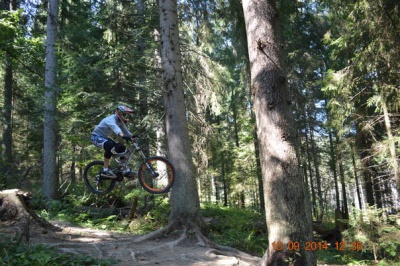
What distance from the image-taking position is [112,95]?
34.8ft

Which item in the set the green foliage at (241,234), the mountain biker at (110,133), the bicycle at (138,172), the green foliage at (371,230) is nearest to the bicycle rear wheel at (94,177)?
the bicycle at (138,172)

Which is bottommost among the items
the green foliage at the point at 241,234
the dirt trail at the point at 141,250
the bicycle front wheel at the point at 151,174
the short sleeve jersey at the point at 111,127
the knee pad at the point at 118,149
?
the green foliage at the point at 241,234

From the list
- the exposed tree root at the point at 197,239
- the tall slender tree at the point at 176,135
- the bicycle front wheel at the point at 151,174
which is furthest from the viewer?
the tall slender tree at the point at 176,135

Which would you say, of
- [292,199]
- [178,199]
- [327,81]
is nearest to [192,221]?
[178,199]

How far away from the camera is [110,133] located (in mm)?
6801

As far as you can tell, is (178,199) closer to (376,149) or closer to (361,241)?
(361,241)

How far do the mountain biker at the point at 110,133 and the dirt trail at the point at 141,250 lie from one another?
61.5 inches

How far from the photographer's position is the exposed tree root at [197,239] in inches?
244

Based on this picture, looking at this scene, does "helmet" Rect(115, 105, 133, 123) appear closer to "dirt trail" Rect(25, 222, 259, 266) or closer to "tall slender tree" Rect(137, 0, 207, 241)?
"tall slender tree" Rect(137, 0, 207, 241)

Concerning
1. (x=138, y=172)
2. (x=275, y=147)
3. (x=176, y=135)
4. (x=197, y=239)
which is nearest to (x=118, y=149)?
(x=138, y=172)

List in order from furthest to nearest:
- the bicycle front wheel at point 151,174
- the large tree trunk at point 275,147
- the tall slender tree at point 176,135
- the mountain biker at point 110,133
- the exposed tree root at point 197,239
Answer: the tall slender tree at point 176,135
the bicycle front wheel at point 151,174
the mountain biker at point 110,133
the exposed tree root at point 197,239
the large tree trunk at point 275,147

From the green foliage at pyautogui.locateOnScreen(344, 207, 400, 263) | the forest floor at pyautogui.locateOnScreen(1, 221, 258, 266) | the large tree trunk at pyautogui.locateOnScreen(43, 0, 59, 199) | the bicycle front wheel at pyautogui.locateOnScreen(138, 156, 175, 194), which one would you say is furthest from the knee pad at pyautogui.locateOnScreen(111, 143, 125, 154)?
the green foliage at pyautogui.locateOnScreen(344, 207, 400, 263)

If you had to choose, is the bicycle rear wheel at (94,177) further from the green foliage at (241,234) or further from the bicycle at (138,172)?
the green foliage at (241,234)

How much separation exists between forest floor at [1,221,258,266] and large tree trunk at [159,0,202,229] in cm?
67
